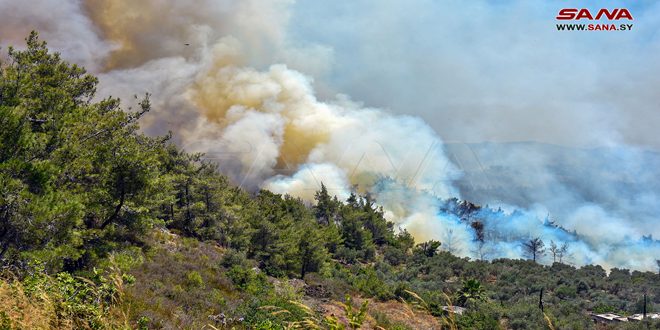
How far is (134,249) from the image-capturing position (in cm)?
1859

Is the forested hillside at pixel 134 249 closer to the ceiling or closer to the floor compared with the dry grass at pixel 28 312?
closer to the ceiling

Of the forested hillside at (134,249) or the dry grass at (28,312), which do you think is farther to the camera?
the forested hillside at (134,249)

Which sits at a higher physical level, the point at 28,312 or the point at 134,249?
the point at 134,249

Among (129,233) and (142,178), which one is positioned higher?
(142,178)

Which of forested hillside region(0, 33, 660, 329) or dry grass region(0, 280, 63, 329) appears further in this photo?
forested hillside region(0, 33, 660, 329)

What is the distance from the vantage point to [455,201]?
142m

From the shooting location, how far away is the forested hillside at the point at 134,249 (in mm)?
7223

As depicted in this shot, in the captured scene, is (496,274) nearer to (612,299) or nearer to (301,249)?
(612,299)

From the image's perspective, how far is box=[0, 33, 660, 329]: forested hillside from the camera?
23.7 feet

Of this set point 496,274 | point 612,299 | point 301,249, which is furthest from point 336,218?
point 612,299

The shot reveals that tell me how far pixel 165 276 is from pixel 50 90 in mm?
9644

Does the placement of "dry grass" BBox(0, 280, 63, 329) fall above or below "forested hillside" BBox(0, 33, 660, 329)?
below

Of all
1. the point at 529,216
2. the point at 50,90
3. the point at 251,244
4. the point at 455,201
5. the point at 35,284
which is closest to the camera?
the point at 35,284

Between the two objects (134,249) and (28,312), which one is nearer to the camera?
(28,312)
